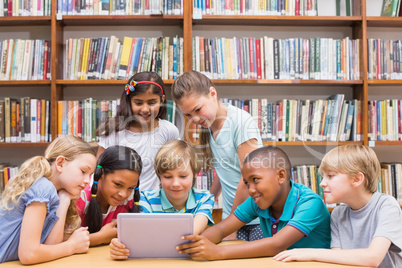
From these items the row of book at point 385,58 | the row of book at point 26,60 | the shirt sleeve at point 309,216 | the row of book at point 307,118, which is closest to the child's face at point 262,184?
the shirt sleeve at point 309,216

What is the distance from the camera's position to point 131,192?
67.2 inches

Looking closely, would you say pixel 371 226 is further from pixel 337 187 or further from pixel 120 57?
pixel 120 57

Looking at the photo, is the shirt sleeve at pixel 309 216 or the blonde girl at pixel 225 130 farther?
the blonde girl at pixel 225 130

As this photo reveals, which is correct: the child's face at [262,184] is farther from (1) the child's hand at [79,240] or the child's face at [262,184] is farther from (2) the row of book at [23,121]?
(2) the row of book at [23,121]

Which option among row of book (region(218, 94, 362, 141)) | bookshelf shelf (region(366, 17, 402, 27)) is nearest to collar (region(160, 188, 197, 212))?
row of book (region(218, 94, 362, 141))

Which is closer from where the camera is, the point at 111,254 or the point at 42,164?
the point at 111,254

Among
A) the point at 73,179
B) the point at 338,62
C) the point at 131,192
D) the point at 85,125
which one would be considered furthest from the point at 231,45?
the point at 73,179

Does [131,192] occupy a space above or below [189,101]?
below

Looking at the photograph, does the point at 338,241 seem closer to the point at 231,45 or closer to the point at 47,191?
the point at 47,191

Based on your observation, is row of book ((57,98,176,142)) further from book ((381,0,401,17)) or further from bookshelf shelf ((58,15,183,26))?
book ((381,0,401,17))

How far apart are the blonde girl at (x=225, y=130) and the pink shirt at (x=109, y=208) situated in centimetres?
43

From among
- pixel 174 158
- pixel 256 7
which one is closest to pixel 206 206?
pixel 174 158

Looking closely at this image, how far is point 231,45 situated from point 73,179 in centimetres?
170

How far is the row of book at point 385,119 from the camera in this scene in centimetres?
287
